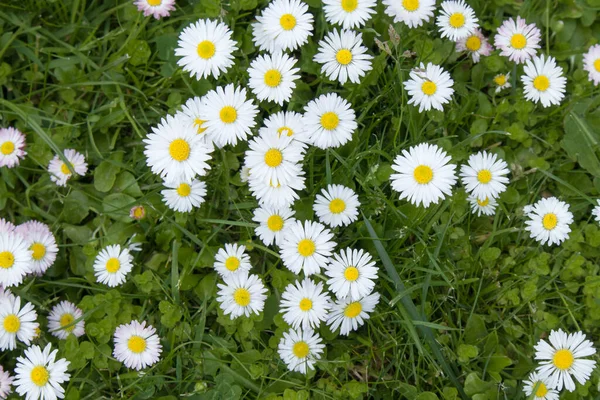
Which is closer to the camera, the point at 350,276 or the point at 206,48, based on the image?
the point at 350,276

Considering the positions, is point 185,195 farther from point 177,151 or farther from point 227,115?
point 227,115

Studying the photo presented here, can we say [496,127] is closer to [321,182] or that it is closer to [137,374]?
[321,182]

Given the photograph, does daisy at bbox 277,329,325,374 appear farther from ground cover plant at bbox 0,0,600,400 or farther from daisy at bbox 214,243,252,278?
daisy at bbox 214,243,252,278

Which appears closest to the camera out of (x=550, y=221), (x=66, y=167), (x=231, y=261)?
(x=231, y=261)

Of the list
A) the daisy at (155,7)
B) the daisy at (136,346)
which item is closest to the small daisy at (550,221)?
the daisy at (136,346)

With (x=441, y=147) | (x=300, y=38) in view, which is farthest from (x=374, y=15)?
(x=441, y=147)

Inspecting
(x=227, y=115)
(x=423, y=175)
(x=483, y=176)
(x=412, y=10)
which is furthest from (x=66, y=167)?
(x=483, y=176)
